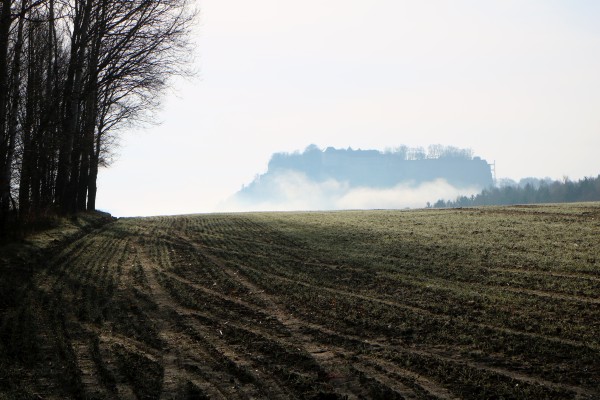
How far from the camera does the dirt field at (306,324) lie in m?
7.24

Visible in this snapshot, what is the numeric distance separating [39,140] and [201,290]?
10.8 metres

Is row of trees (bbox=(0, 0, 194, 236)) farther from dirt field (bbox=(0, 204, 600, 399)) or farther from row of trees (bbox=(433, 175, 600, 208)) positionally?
row of trees (bbox=(433, 175, 600, 208))

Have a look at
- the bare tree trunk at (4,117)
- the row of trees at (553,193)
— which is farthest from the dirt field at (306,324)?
the row of trees at (553,193)

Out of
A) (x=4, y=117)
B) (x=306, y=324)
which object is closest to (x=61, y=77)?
(x=4, y=117)

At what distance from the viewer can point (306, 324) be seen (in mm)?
10047

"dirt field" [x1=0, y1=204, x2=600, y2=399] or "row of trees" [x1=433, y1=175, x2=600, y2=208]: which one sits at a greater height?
"row of trees" [x1=433, y1=175, x2=600, y2=208]

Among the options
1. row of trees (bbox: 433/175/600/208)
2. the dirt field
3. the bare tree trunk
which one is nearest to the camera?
the dirt field

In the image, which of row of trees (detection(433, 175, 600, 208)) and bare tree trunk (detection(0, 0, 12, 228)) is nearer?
bare tree trunk (detection(0, 0, 12, 228))

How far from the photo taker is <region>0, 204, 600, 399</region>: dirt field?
285 inches

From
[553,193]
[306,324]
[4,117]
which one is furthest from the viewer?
[553,193]

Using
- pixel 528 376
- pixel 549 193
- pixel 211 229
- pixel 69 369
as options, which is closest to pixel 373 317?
pixel 528 376

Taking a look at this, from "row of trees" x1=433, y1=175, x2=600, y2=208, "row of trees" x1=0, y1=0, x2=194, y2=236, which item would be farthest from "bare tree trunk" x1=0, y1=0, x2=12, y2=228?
"row of trees" x1=433, y1=175, x2=600, y2=208

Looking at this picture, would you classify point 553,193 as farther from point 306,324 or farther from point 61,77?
point 306,324

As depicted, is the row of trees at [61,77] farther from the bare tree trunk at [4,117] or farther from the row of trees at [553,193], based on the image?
the row of trees at [553,193]
